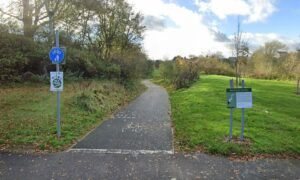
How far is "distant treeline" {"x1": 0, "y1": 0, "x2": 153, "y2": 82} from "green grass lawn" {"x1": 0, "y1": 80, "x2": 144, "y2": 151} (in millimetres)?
2263

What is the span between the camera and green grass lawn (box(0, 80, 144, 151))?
5781mm

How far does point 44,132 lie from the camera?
6.44 meters

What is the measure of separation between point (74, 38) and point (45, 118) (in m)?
11.9

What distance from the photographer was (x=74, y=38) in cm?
1814

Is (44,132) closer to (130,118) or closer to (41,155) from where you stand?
(41,155)

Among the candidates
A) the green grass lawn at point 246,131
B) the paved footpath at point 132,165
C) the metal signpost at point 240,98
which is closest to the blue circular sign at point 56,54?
the paved footpath at point 132,165

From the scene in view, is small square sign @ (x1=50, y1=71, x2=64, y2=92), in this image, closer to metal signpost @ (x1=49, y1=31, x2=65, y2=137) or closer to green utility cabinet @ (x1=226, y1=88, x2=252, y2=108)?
Result: metal signpost @ (x1=49, y1=31, x2=65, y2=137)

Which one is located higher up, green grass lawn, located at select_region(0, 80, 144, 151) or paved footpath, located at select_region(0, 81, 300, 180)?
green grass lawn, located at select_region(0, 80, 144, 151)

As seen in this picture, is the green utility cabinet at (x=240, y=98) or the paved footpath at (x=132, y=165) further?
the green utility cabinet at (x=240, y=98)

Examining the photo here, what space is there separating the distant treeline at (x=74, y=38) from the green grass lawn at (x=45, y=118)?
226 cm

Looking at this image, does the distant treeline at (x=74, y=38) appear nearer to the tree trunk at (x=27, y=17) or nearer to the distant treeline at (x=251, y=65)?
the tree trunk at (x=27, y=17)

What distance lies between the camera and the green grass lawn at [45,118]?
19.0 ft

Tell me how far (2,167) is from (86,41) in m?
16.4

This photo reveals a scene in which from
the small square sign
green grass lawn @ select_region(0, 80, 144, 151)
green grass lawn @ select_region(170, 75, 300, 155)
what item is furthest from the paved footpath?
the small square sign
